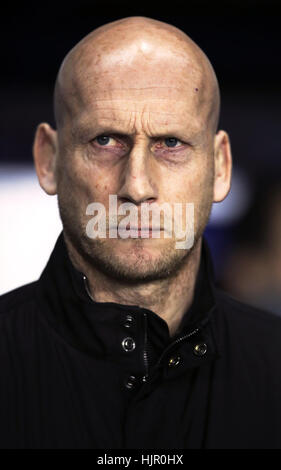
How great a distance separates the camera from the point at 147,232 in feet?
5.05

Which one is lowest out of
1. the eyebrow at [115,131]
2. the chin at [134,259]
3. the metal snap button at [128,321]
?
the metal snap button at [128,321]

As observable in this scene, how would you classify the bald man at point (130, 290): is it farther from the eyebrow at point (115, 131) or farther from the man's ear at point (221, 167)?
the man's ear at point (221, 167)

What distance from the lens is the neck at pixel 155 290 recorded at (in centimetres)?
160

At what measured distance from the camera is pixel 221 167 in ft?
5.98

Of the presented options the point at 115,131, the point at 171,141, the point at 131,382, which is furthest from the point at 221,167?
the point at 131,382

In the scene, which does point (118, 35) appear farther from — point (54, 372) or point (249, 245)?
point (249, 245)

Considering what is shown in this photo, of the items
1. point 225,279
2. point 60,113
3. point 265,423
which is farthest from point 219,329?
point 225,279

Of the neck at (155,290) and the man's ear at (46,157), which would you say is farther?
the man's ear at (46,157)

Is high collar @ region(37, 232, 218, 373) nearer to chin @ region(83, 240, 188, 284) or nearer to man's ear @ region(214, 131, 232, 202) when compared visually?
chin @ region(83, 240, 188, 284)

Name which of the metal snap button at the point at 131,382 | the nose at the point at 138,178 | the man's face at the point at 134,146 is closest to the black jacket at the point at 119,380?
the metal snap button at the point at 131,382

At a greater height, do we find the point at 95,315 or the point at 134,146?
the point at 134,146

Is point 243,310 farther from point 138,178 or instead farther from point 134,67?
point 134,67

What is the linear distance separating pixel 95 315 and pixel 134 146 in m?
0.43

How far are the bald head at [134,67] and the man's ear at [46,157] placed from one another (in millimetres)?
104
